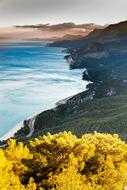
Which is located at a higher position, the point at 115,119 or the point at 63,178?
the point at 63,178

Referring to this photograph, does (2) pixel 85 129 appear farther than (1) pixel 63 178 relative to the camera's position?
Yes

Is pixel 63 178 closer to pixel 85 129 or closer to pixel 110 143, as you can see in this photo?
pixel 110 143

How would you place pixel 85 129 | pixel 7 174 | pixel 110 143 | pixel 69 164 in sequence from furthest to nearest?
pixel 85 129, pixel 110 143, pixel 69 164, pixel 7 174

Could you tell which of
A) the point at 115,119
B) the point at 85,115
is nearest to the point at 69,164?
the point at 115,119

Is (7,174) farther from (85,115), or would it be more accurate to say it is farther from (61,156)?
(85,115)

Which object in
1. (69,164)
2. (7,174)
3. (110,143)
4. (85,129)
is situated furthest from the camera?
(85,129)

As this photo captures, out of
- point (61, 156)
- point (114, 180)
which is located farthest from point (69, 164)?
point (114, 180)

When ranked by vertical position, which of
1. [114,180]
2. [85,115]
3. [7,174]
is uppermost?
[7,174]
